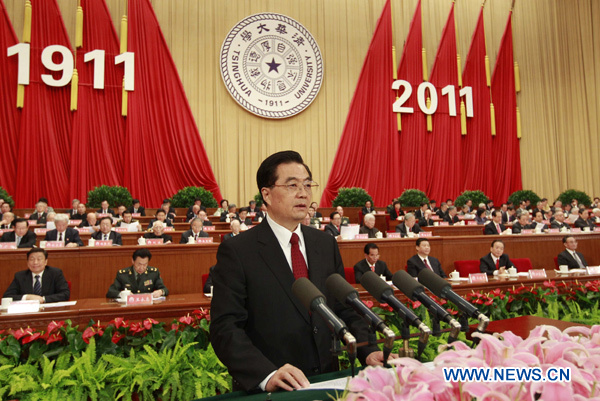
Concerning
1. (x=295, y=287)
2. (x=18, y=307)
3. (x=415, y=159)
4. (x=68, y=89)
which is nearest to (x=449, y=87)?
(x=415, y=159)

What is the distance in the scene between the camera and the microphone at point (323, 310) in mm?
749

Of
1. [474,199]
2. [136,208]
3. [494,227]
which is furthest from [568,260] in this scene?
[136,208]

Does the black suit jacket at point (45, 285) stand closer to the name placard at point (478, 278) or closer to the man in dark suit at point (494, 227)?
the name placard at point (478, 278)

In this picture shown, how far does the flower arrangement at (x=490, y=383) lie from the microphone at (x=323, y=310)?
13 cm

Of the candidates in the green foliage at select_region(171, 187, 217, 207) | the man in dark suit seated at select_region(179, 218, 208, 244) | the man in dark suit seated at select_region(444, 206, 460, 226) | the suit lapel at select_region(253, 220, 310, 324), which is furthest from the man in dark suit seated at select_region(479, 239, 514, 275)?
the green foliage at select_region(171, 187, 217, 207)

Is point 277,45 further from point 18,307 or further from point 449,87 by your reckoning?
point 18,307

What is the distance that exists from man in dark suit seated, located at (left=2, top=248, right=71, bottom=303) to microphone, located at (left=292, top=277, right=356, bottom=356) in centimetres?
335

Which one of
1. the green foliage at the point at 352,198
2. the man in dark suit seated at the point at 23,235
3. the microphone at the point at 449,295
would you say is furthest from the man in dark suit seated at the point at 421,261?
the green foliage at the point at 352,198

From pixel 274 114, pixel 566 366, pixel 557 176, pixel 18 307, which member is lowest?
pixel 18 307

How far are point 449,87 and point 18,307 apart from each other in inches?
481

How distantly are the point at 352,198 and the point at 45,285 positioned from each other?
291 inches

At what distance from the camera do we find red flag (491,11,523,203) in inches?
529

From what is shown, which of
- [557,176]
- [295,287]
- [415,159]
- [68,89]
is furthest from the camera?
[557,176]

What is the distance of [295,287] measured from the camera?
93cm
